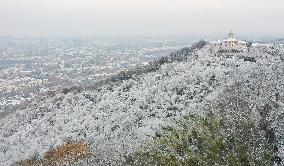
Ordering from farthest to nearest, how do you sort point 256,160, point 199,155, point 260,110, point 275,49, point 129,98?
point 275,49 < point 129,98 < point 260,110 < point 199,155 < point 256,160

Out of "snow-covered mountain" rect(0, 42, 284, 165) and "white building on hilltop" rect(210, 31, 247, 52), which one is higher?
"white building on hilltop" rect(210, 31, 247, 52)

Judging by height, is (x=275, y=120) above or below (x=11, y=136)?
above

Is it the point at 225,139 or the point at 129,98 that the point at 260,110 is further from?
the point at 129,98

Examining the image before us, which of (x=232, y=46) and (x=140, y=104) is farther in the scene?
(x=232, y=46)

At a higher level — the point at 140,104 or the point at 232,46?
the point at 232,46

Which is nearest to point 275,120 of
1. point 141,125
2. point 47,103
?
point 141,125

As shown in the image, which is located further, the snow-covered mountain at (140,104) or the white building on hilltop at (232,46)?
the white building on hilltop at (232,46)

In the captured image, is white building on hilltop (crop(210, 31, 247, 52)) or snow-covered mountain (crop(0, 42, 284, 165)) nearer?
snow-covered mountain (crop(0, 42, 284, 165))

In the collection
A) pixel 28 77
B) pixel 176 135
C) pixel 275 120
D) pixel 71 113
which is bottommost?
pixel 28 77
